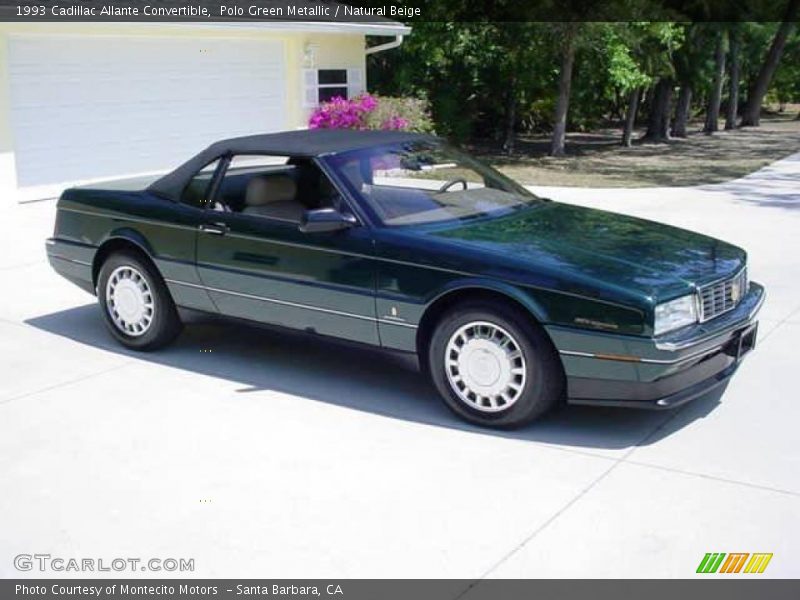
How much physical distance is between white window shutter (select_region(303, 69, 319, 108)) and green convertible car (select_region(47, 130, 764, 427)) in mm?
11821

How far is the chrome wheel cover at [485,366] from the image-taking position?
491 centimetres

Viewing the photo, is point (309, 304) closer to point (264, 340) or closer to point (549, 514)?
point (264, 340)

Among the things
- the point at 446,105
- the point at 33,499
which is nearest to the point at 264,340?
the point at 33,499

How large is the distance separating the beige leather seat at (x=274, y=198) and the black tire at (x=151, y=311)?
0.89m

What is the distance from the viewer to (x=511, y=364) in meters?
4.92

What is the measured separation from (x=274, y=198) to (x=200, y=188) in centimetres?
62

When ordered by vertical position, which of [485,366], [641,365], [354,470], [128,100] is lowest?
[354,470]

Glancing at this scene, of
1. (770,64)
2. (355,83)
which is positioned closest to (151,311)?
(355,83)

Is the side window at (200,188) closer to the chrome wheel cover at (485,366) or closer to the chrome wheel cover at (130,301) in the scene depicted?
the chrome wheel cover at (130,301)

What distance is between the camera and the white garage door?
45.1ft

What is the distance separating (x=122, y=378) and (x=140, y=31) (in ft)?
34.1

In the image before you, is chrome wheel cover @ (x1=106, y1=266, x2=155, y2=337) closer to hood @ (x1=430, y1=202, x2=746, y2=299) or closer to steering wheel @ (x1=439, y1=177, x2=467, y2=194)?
steering wheel @ (x1=439, y1=177, x2=467, y2=194)

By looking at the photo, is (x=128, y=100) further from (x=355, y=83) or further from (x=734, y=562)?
(x=734, y=562)

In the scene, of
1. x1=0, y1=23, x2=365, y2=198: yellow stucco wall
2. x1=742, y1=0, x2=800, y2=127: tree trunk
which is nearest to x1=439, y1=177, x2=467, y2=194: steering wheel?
x1=0, y1=23, x2=365, y2=198: yellow stucco wall
